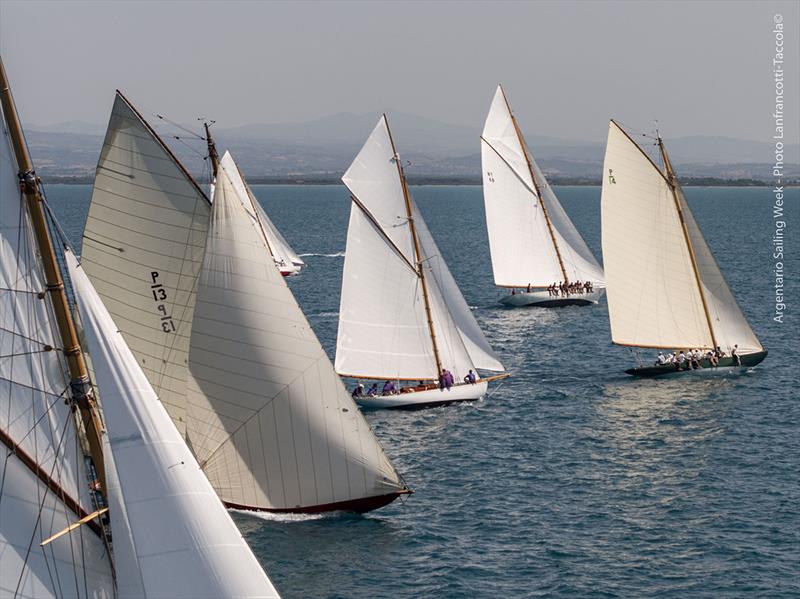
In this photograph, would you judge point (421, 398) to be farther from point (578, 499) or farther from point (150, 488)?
point (150, 488)

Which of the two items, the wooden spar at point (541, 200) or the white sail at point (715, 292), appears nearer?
the white sail at point (715, 292)

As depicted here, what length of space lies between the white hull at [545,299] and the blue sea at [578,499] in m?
22.7

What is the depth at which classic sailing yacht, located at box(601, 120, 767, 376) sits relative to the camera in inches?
2810

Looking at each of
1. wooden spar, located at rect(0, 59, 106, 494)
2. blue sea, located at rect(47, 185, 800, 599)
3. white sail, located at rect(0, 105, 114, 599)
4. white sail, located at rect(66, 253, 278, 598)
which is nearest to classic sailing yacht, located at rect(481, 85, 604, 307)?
blue sea, located at rect(47, 185, 800, 599)

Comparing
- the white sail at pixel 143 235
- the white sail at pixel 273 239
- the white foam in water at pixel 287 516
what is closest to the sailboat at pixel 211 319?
the white sail at pixel 143 235

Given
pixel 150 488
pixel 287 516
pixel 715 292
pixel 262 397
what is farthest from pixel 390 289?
pixel 150 488

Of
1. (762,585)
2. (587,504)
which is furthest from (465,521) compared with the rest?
(762,585)

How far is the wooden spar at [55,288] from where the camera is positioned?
919 inches

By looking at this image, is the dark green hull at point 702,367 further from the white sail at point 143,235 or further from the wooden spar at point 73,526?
the wooden spar at point 73,526

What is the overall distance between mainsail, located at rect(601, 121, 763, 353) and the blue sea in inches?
125

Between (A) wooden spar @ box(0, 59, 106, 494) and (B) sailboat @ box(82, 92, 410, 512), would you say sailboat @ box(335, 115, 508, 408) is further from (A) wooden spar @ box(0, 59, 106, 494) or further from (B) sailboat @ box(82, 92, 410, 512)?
(A) wooden spar @ box(0, 59, 106, 494)

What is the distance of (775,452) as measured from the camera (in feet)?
185

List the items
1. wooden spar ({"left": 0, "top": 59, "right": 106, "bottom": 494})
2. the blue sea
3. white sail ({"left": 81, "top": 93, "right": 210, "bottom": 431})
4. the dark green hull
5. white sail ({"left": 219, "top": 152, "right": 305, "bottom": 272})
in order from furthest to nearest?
1. white sail ({"left": 219, "top": 152, "right": 305, "bottom": 272})
2. the dark green hull
3. the blue sea
4. white sail ({"left": 81, "top": 93, "right": 210, "bottom": 431})
5. wooden spar ({"left": 0, "top": 59, "right": 106, "bottom": 494})

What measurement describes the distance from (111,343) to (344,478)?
19836 mm
